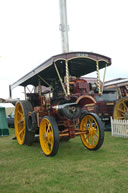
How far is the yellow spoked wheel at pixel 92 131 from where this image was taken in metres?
4.02

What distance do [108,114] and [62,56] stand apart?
4.51 m

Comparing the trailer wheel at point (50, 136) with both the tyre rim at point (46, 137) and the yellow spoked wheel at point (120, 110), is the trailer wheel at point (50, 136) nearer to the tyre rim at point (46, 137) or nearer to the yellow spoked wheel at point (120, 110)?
the tyre rim at point (46, 137)

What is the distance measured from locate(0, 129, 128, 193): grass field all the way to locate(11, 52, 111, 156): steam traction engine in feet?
1.07

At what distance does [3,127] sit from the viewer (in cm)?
800

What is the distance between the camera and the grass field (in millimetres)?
2387

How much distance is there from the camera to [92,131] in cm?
430

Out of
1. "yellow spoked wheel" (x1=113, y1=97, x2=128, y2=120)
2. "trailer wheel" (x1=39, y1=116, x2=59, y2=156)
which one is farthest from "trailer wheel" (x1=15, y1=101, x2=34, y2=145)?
"yellow spoked wheel" (x1=113, y1=97, x2=128, y2=120)

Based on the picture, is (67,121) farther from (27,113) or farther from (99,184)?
(99,184)

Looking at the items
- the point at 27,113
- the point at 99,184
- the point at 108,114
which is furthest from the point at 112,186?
the point at 108,114

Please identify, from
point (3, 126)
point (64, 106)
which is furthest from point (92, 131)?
point (3, 126)

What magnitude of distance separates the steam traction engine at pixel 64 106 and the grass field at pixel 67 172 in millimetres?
325

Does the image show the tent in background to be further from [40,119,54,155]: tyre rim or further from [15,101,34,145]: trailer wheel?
[40,119,54,155]: tyre rim

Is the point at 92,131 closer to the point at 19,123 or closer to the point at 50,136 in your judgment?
the point at 50,136

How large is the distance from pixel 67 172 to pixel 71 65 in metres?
2.72
